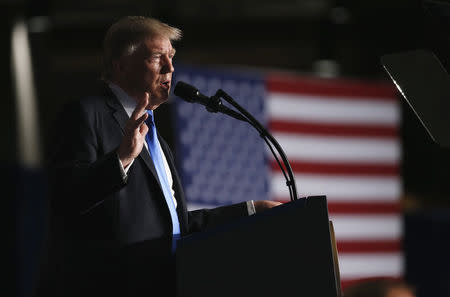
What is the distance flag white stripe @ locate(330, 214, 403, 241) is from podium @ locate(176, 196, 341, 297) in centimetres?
239

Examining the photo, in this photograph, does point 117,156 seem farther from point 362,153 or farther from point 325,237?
point 362,153

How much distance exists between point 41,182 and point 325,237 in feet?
11.1

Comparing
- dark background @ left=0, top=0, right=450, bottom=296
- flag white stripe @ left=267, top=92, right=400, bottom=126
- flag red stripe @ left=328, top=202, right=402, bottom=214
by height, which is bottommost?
flag red stripe @ left=328, top=202, right=402, bottom=214

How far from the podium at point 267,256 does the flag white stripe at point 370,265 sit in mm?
2378

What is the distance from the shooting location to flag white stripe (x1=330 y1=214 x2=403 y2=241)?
357 cm

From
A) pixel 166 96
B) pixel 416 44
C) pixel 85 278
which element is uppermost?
pixel 416 44

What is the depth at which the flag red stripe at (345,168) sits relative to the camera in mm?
3572

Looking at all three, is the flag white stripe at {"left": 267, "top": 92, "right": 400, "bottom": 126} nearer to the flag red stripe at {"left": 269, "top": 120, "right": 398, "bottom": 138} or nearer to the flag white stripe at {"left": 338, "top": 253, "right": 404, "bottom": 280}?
the flag red stripe at {"left": 269, "top": 120, "right": 398, "bottom": 138}

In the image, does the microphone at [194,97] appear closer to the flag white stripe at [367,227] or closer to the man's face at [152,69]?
the man's face at [152,69]

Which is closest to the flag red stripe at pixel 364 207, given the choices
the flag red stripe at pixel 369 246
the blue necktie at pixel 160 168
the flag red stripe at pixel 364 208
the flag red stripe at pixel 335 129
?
the flag red stripe at pixel 364 208

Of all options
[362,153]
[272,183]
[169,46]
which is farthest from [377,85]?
[169,46]

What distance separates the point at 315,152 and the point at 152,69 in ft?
8.00

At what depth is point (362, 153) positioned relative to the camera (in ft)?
12.3

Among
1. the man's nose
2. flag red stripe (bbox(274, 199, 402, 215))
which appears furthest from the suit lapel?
flag red stripe (bbox(274, 199, 402, 215))
